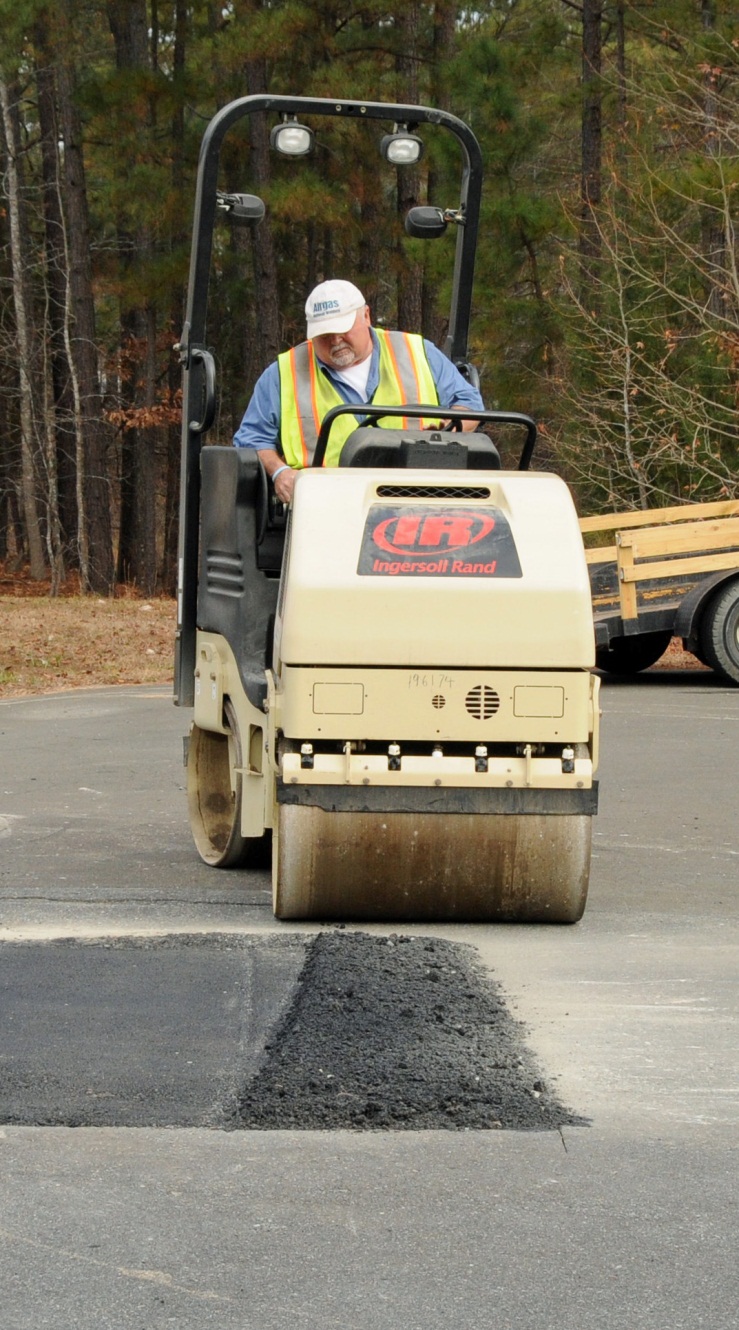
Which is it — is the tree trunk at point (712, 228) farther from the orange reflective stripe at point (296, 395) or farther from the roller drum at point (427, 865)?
the roller drum at point (427, 865)

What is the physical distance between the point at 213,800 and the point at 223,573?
1.29 m

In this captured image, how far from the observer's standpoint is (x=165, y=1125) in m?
4.41

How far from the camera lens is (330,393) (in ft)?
23.7

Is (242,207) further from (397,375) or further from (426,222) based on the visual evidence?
(397,375)

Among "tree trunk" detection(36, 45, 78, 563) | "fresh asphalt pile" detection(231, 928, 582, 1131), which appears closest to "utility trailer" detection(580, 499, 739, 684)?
"fresh asphalt pile" detection(231, 928, 582, 1131)

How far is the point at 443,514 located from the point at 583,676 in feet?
2.45

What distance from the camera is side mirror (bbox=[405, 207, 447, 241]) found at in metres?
7.79

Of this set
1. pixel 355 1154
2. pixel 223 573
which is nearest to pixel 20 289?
pixel 223 573

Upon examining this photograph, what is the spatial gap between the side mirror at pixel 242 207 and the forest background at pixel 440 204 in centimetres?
1283

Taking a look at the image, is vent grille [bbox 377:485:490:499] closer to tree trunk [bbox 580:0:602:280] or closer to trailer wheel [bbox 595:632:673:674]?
trailer wheel [bbox 595:632:673:674]

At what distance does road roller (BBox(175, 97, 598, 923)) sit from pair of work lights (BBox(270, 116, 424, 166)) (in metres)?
1.44

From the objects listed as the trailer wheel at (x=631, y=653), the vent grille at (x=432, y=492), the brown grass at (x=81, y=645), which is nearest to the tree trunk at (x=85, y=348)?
the brown grass at (x=81, y=645)

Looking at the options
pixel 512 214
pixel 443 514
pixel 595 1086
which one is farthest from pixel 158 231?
pixel 595 1086

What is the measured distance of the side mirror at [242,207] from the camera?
751 centimetres
